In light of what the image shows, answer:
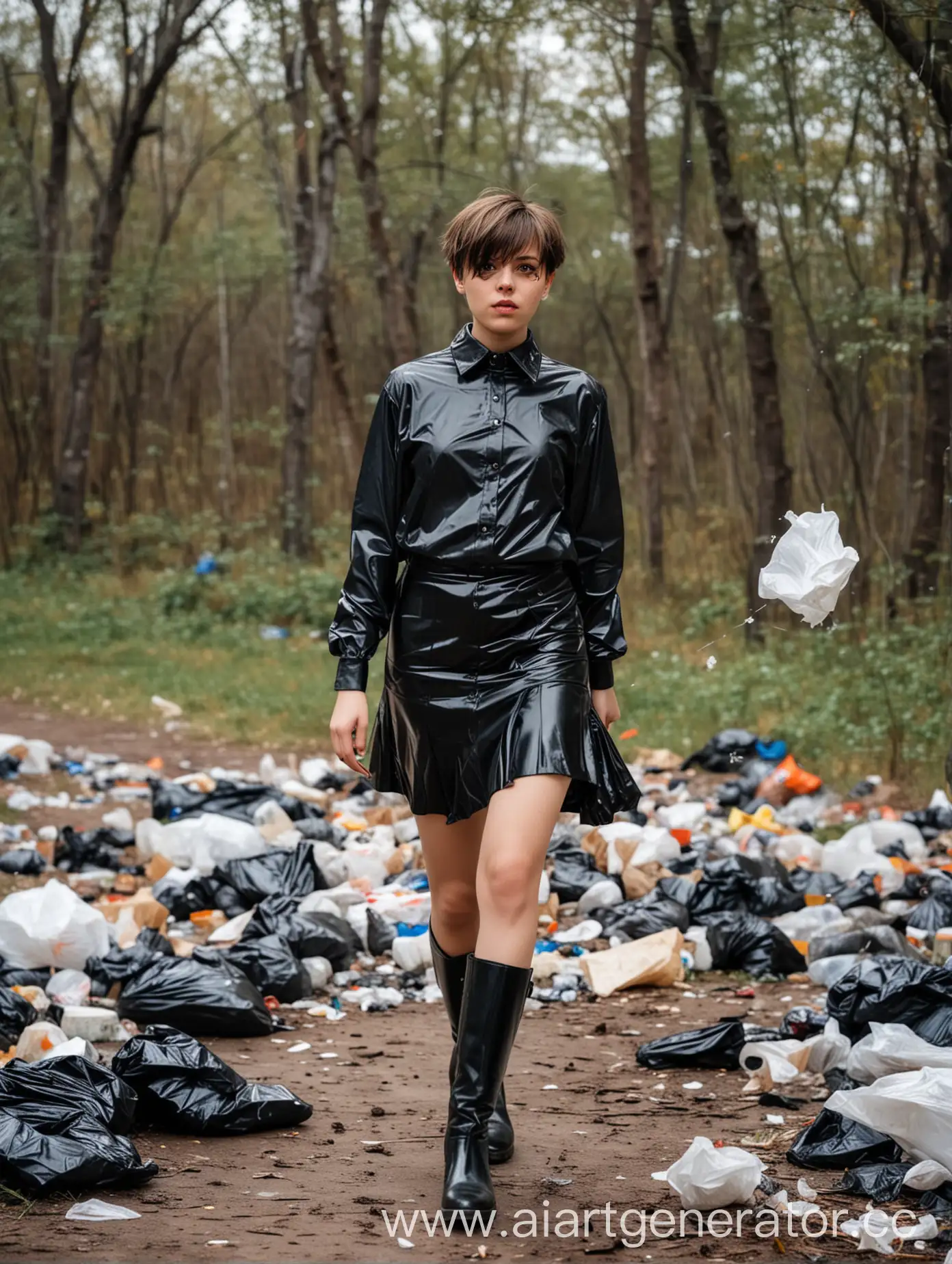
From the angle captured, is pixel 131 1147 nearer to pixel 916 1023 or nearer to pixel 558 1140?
pixel 558 1140

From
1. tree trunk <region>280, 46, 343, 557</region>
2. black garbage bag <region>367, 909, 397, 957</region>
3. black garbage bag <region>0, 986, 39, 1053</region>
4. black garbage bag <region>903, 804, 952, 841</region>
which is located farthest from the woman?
tree trunk <region>280, 46, 343, 557</region>

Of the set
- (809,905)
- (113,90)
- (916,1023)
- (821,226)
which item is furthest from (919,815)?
(113,90)

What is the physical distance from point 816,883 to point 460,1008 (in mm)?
3223

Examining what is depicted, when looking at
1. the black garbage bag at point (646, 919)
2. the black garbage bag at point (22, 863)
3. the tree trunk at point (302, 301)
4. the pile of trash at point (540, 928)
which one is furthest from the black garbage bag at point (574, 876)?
the tree trunk at point (302, 301)

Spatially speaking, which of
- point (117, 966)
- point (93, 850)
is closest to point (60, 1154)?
point (117, 966)

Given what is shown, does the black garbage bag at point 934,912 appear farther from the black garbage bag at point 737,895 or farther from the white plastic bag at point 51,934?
the white plastic bag at point 51,934

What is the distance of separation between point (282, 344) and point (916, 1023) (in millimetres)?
26432

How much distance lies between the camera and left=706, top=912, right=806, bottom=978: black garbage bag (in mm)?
5449

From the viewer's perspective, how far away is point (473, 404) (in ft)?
10.6

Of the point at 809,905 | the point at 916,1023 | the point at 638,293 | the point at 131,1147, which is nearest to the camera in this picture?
the point at 131,1147

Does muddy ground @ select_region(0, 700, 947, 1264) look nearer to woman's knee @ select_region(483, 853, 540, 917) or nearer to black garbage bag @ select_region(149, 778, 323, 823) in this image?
woman's knee @ select_region(483, 853, 540, 917)

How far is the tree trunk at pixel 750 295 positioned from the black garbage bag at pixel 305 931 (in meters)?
7.09

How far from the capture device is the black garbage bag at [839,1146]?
Answer: 3357 mm

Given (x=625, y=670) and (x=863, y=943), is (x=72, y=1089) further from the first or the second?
(x=625, y=670)
